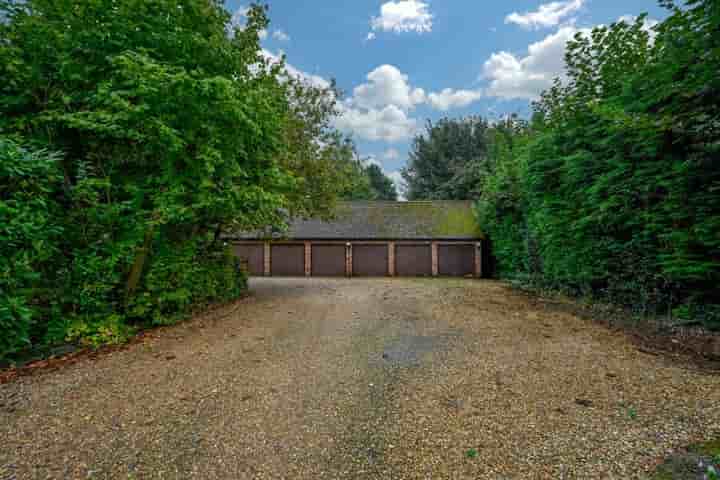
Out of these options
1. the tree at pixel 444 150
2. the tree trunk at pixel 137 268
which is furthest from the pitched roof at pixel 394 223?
the tree at pixel 444 150

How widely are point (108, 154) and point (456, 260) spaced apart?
15.7 m

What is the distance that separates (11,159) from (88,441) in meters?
3.52

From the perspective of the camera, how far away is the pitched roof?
18.2m

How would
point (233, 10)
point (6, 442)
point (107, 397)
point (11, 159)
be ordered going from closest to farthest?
point (6, 442), point (107, 397), point (11, 159), point (233, 10)

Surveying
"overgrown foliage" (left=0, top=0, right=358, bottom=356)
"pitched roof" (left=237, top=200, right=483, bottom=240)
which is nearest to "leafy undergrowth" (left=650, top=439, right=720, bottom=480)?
"overgrown foliage" (left=0, top=0, right=358, bottom=356)

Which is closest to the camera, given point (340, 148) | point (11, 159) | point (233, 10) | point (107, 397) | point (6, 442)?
point (6, 442)

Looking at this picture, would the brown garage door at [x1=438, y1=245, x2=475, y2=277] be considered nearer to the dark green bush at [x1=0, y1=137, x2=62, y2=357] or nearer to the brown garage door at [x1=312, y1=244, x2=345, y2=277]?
the brown garage door at [x1=312, y1=244, x2=345, y2=277]

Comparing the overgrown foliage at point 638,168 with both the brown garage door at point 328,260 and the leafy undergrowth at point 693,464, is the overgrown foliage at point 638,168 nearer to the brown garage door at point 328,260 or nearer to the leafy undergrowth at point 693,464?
the leafy undergrowth at point 693,464

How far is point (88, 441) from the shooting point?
2.69 m

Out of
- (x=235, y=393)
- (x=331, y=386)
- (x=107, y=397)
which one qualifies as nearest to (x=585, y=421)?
(x=331, y=386)

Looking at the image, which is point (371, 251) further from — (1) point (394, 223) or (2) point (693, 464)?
(2) point (693, 464)

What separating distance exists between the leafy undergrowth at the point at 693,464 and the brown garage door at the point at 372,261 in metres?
15.8

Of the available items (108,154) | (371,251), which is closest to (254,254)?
(371,251)

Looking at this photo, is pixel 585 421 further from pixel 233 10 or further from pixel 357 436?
pixel 233 10
